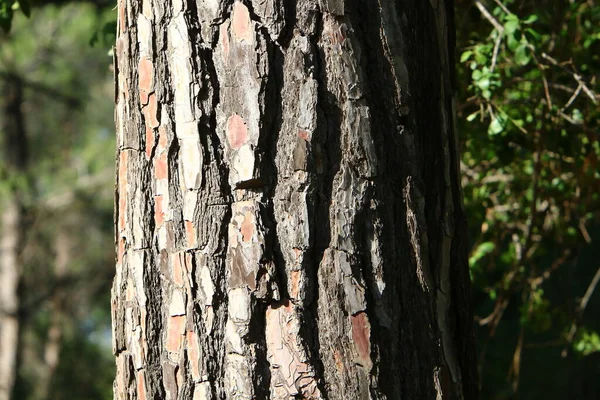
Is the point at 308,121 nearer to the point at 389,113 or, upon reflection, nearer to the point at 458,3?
the point at 389,113

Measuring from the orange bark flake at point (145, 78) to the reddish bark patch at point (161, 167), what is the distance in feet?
0.41

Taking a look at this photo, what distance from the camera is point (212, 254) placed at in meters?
1.41

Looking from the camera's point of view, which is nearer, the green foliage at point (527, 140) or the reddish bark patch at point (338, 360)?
the reddish bark patch at point (338, 360)

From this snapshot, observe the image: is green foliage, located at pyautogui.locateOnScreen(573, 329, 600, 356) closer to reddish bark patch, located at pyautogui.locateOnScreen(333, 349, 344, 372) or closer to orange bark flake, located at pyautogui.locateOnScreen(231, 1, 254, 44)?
reddish bark patch, located at pyautogui.locateOnScreen(333, 349, 344, 372)

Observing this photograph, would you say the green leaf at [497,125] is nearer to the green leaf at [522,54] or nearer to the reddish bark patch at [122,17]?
the green leaf at [522,54]

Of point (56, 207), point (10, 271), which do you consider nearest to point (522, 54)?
point (56, 207)

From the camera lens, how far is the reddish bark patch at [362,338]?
1379mm

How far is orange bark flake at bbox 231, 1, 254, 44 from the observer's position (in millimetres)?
1420

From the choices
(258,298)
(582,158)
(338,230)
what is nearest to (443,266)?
(338,230)

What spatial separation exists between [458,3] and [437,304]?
186 cm

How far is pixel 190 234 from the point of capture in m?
1.43

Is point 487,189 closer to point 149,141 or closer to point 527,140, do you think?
point 527,140

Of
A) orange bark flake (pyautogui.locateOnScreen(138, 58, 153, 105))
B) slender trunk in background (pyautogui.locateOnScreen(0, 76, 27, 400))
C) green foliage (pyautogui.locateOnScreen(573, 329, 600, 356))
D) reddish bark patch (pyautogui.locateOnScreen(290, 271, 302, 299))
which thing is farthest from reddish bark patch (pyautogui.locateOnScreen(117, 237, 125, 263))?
slender trunk in background (pyautogui.locateOnScreen(0, 76, 27, 400))

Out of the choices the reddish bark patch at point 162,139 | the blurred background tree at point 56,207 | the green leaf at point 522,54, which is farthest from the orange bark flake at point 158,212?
the blurred background tree at point 56,207
